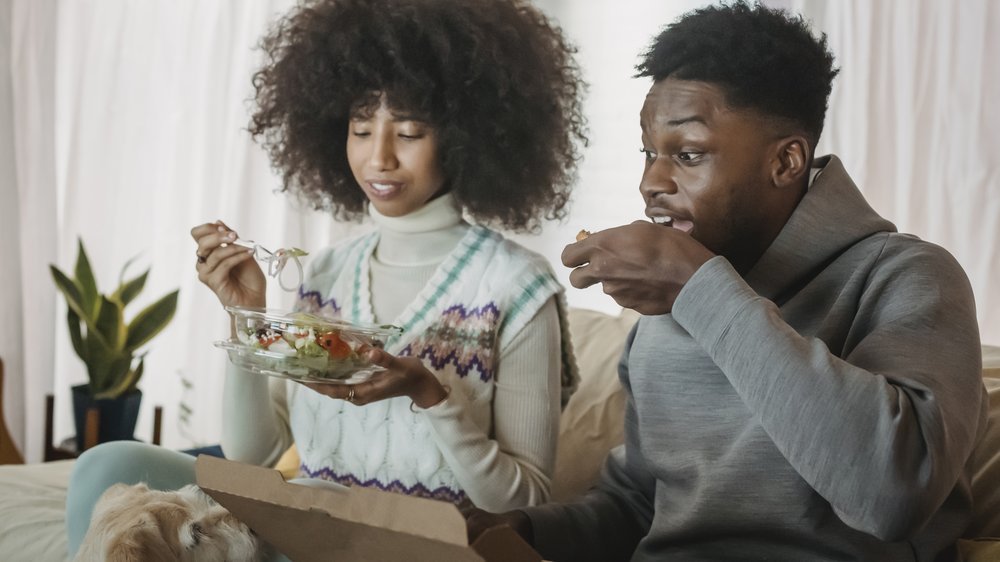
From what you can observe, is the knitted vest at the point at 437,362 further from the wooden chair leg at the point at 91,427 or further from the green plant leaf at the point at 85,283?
the green plant leaf at the point at 85,283

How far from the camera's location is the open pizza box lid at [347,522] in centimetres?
91

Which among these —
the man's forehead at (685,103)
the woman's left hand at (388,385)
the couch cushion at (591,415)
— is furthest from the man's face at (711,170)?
the couch cushion at (591,415)

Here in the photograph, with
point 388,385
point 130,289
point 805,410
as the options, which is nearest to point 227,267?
point 388,385

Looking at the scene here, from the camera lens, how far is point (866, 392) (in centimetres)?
99

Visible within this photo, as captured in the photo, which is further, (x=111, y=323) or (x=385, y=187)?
(x=111, y=323)

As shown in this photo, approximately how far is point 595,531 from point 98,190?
2.39 meters

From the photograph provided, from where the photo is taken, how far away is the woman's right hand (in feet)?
5.43

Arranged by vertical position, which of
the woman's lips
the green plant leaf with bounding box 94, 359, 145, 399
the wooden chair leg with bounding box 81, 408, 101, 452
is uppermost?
the woman's lips

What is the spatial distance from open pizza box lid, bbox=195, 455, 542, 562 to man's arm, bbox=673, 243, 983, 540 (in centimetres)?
28

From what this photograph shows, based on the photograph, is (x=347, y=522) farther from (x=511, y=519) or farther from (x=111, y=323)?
(x=111, y=323)

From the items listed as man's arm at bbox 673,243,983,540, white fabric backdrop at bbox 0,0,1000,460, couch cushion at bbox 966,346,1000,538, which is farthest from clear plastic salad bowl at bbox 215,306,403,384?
white fabric backdrop at bbox 0,0,1000,460

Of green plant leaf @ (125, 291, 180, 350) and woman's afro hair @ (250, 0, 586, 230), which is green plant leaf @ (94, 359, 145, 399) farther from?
woman's afro hair @ (250, 0, 586, 230)

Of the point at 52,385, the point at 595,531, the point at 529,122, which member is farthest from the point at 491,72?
the point at 52,385

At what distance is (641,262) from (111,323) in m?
1.81
